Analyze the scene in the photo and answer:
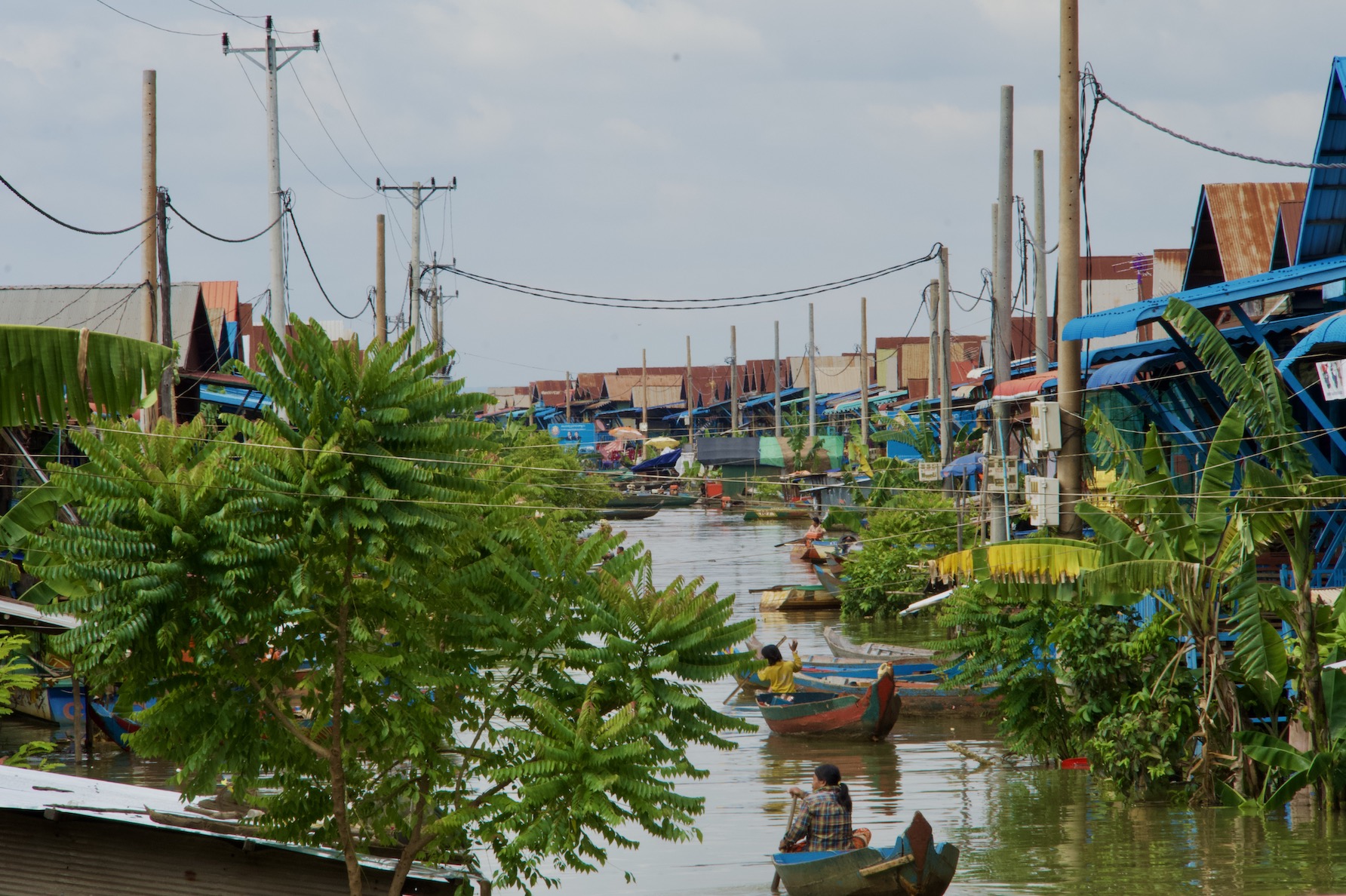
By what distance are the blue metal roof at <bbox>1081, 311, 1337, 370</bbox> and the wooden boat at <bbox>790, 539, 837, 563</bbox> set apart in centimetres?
2096

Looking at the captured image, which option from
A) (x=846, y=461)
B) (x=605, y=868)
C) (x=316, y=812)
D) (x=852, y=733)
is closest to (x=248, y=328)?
(x=846, y=461)

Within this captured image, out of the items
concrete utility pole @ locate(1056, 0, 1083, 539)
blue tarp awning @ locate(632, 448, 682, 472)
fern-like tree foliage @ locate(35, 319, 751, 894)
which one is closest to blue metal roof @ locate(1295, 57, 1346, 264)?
concrete utility pole @ locate(1056, 0, 1083, 539)

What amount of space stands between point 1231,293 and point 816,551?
28473mm

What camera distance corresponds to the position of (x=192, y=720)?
9.02 meters

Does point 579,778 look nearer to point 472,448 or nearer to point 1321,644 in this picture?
point 472,448

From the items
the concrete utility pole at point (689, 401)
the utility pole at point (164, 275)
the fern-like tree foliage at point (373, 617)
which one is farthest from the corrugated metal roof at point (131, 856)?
the concrete utility pole at point (689, 401)

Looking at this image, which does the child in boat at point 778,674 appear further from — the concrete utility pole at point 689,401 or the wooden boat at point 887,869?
the concrete utility pole at point 689,401

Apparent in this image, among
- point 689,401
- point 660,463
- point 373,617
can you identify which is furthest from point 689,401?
point 373,617

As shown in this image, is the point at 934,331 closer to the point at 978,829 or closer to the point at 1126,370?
the point at 1126,370

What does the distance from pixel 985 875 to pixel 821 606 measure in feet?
78.1

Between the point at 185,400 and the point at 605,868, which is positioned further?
the point at 185,400

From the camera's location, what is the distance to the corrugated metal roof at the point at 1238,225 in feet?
75.9

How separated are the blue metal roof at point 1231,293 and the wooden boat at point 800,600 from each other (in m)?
20.8

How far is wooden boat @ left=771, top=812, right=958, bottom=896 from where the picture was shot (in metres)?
11.5
